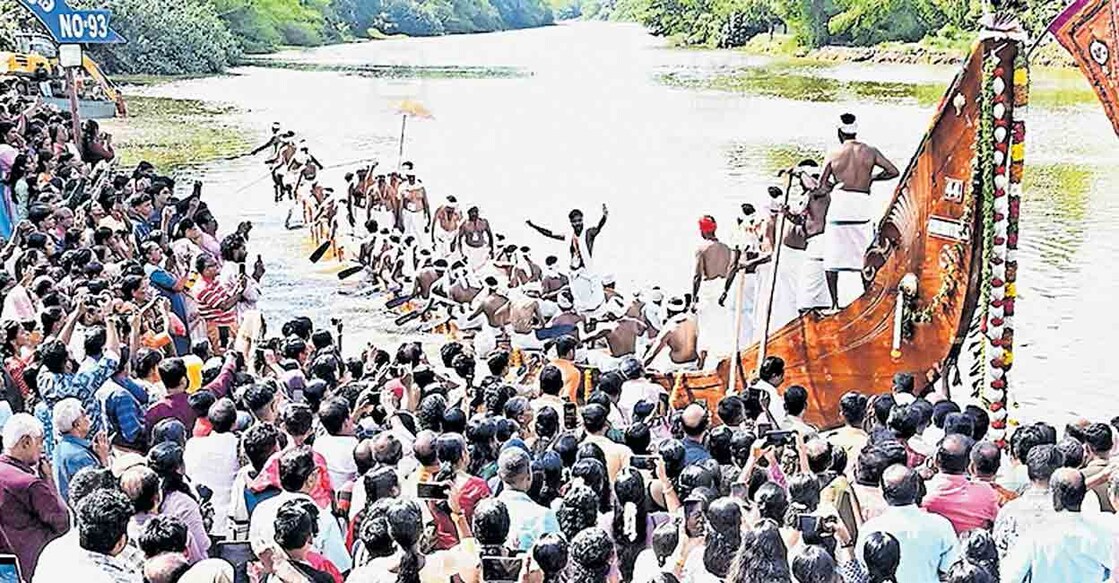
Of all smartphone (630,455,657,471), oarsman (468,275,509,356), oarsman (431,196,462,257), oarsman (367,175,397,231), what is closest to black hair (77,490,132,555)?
smartphone (630,455,657,471)

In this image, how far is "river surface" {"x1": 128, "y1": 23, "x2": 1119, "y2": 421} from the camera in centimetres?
1532

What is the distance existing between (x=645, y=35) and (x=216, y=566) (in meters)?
89.7

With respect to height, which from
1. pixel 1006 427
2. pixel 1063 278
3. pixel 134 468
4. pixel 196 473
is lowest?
pixel 1063 278

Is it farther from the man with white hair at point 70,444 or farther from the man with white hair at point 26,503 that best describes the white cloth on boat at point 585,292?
the man with white hair at point 26,503

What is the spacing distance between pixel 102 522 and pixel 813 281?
6.39 meters

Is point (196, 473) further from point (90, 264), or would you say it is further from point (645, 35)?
point (645, 35)

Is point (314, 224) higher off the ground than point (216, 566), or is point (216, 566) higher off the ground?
point (216, 566)

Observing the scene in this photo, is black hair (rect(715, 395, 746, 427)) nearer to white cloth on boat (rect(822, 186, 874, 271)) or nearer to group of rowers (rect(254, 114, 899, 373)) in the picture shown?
group of rowers (rect(254, 114, 899, 373))

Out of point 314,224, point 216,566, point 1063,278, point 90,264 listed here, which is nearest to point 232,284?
point 90,264

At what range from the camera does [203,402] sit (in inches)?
237

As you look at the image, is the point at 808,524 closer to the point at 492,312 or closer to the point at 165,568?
the point at 165,568

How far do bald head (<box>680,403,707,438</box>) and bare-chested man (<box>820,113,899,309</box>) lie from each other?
3596 millimetres

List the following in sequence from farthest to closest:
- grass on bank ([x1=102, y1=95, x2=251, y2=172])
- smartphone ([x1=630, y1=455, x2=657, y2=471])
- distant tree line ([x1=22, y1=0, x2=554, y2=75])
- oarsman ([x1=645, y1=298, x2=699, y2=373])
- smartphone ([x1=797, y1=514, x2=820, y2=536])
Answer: distant tree line ([x1=22, y1=0, x2=554, y2=75]), grass on bank ([x1=102, y1=95, x2=251, y2=172]), oarsman ([x1=645, y1=298, x2=699, y2=373]), smartphone ([x1=630, y1=455, x2=657, y2=471]), smartphone ([x1=797, y1=514, x2=820, y2=536])

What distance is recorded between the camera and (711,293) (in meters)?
10.3
